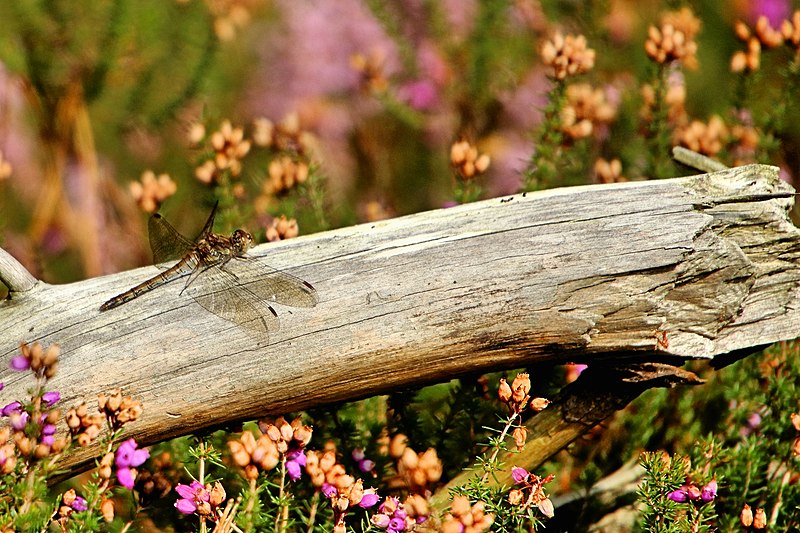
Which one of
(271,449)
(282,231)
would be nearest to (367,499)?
(271,449)

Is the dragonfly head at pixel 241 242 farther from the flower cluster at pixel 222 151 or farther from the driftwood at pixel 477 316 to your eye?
the flower cluster at pixel 222 151

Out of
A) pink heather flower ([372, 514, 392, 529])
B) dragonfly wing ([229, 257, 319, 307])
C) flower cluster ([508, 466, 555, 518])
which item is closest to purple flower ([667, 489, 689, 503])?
flower cluster ([508, 466, 555, 518])

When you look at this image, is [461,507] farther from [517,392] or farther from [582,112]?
[582,112]

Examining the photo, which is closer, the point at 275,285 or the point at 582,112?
A: the point at 275,285

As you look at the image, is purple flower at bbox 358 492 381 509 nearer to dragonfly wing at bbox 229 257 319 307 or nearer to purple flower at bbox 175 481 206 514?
purple flower at bbox 175 481 206 514

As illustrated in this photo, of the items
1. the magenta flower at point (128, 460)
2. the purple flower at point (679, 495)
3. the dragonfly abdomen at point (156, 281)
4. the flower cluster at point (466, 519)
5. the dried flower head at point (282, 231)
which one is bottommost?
the purple flower at point (679, 495)

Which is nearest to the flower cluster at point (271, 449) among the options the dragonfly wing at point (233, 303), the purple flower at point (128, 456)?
the purple flower at point (128, 456)

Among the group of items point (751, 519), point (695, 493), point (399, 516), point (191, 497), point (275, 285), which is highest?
point (275, 285)
